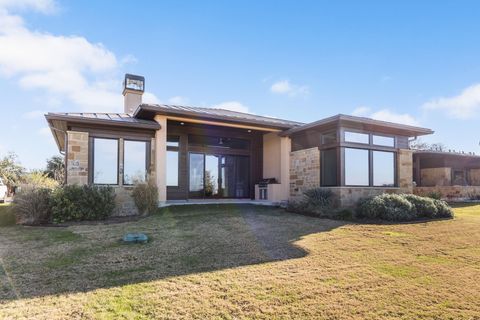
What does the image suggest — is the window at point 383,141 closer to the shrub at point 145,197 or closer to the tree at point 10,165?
the shrub at point 145,197

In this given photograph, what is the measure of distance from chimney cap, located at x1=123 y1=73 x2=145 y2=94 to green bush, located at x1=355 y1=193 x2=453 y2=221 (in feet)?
37.0

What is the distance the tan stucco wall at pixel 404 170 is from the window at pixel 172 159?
8781 mm

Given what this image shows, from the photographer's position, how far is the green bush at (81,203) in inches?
350

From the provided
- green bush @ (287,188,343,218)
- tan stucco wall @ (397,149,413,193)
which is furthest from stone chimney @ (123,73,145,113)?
tan stucco wall @ (397,149,413,193)

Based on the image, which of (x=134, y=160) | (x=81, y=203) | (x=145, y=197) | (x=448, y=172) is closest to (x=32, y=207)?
(x=81, y=203)

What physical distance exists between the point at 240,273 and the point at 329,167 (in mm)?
7765

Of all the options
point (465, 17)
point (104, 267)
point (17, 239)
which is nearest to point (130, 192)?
point (17, 239)

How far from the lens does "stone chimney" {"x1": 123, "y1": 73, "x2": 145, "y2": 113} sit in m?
15.6

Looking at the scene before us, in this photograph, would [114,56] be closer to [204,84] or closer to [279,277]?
[204,84]

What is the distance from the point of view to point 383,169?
1227 cm

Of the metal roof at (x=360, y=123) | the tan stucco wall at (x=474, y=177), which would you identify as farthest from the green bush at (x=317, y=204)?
the tan stucco wall at (x=474, y=177)

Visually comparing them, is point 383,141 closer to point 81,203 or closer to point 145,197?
point 145,197

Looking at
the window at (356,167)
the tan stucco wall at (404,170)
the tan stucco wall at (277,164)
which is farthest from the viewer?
the tan stucco wall at (277,164)

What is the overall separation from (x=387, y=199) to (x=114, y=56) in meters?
11.6
